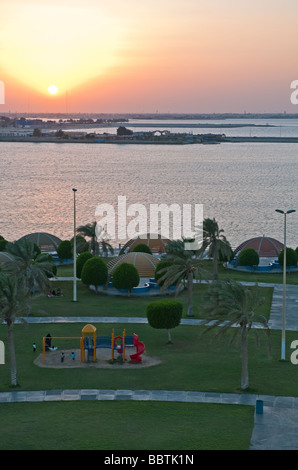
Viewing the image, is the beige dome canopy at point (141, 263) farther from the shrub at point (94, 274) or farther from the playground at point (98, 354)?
the playground at point (98, 354)


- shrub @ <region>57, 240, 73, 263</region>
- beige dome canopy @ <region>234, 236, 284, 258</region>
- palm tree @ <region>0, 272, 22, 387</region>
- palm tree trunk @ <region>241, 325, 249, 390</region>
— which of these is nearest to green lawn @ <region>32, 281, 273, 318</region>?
shrub @ <region>57, 240, 73, 263</region>

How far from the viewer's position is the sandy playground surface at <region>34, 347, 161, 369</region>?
40.2m

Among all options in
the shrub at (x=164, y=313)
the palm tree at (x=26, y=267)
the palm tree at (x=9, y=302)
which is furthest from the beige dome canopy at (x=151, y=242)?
the palm tree at (x=9, y=302)

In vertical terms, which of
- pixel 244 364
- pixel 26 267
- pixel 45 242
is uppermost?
pixel 26 267

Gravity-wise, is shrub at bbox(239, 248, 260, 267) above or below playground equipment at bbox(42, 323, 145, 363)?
above

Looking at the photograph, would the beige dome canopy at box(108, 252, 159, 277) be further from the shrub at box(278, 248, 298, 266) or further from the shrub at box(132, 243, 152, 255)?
the shrub at box(278, 248, 298, 266)

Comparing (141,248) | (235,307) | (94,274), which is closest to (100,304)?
(94,274)

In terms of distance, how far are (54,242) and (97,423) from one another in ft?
168

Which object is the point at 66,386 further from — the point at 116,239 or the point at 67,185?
the point at 67,185

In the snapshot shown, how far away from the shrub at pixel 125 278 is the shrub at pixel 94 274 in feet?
3.73

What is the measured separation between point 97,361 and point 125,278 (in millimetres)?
17693

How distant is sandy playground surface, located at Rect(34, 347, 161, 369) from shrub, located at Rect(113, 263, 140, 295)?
1548 centimetres

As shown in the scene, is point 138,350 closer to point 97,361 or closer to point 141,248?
point 97,361

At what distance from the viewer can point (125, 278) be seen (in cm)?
5831
